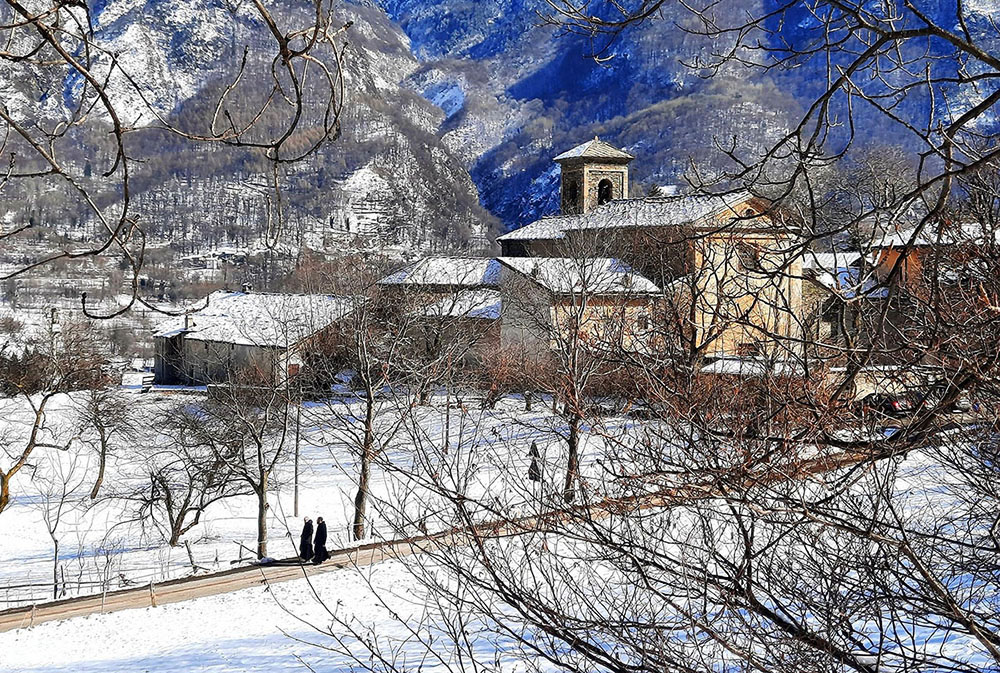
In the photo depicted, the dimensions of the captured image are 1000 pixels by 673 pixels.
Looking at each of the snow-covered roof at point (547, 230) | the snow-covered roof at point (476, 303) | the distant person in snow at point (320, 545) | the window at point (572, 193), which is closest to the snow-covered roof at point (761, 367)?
the distant person in snow at point (320, 545)

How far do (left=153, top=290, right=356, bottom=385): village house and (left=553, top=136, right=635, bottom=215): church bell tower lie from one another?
16353 millimetres

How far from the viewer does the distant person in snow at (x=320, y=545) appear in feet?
45.4

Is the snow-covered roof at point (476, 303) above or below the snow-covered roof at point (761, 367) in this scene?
above

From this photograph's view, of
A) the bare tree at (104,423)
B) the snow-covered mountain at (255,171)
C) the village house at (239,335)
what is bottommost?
the bare tree at (104,423)

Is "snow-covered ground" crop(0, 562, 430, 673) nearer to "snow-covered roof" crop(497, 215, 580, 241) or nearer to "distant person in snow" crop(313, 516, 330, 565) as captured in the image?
"distant person in snow" crop(313, 516, 330, 565)

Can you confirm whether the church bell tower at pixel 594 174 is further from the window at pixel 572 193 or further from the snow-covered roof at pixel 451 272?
the snow-covered roof at pixel 451 272

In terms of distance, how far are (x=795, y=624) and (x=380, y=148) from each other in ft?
365

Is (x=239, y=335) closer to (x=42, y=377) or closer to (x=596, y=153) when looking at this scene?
(x=42, y=377)

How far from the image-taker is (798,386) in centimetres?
431

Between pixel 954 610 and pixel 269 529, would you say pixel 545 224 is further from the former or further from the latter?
pixel 954 610

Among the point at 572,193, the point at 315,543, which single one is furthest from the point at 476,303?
the point at 315,543

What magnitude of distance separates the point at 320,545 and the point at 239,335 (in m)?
22.3

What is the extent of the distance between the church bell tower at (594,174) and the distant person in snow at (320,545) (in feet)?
109

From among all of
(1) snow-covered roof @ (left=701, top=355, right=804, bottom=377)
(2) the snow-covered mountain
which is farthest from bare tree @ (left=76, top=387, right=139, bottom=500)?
(2) the snow-covered mountain
